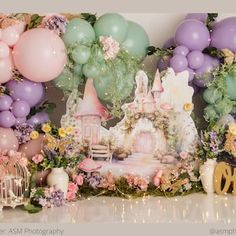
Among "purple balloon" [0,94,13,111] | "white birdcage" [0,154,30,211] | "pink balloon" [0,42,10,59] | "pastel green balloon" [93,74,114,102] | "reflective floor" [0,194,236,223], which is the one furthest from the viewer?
"pastel green balloon" [93,74,114,102]

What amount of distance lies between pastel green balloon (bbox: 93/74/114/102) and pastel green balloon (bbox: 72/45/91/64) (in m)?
0.16

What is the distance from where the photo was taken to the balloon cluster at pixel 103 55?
3.19 m

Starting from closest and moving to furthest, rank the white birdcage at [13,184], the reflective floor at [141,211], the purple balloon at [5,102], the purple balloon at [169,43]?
the reflective floor at [141,211], the white birdcage at [13,184], the purple balloon at [5,102], the purple balloon at [169,43]

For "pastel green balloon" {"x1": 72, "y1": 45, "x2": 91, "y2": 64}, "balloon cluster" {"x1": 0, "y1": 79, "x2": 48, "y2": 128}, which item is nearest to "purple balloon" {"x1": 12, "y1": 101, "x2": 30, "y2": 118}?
"balloon cluster" {"x1": 0, "y1": 79, "x2": 48, "y2": 128}

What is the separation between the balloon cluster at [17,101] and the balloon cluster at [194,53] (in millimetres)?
744

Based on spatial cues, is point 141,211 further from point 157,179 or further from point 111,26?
point 111,26

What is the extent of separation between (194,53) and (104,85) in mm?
498

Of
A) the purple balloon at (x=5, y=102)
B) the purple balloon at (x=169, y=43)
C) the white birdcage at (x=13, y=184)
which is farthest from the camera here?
the purple balloon at (x=169, y=43)

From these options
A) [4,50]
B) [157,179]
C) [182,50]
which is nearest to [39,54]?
[4,50]

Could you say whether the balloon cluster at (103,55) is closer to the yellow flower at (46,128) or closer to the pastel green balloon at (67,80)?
the pastel green balloon at (67,80)

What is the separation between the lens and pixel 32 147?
3217mm

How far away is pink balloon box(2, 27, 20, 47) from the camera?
3.08m

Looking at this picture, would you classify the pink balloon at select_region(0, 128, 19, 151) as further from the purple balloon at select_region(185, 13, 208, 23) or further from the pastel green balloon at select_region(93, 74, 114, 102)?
the purple balloon at select_region(185, 13, 208, 23)

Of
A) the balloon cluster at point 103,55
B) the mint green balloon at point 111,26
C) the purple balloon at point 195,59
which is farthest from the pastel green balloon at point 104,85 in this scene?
the purple balloon at point 195,59
